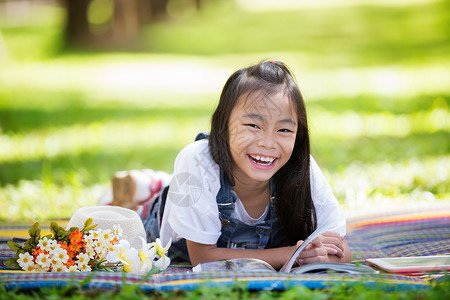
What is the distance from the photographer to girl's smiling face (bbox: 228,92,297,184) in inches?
132

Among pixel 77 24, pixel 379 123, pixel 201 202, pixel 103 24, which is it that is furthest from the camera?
pixel 103 24

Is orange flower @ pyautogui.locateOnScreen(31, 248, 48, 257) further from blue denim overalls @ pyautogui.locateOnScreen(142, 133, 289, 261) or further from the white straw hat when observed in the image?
blue denim overalls @ pyautogui.locateOnScreen(142, 133, 289, 261)

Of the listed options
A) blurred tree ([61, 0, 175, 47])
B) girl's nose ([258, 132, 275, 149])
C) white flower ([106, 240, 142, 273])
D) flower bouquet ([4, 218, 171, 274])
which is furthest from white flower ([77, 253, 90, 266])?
blurred tree ([61, 0, 175, 47])

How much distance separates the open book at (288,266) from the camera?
2973 mm

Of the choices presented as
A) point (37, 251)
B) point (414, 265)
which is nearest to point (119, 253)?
point (37, 251)

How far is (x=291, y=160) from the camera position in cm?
373

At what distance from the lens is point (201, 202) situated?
3.47 meters

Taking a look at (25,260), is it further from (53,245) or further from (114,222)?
(114,222)

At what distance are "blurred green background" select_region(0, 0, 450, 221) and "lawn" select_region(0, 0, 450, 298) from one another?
27 mm

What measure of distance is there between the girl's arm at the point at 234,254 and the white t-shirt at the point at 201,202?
0.06 meters

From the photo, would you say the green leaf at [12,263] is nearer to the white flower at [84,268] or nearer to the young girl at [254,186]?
the white flower at [84,268]

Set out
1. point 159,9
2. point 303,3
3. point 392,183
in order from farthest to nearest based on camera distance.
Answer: point 303,3, point 159,9, point 392,183

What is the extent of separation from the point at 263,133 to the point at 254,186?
16.5 inches

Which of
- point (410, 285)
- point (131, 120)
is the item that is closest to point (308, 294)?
point (410, 285)
